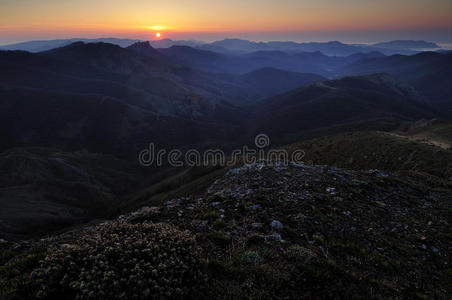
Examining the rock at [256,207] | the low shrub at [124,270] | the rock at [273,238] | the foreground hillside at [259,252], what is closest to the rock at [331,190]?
the foreground hillside at [259,252]

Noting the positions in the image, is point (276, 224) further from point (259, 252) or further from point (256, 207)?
point (259, 252)

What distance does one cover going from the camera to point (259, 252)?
7496 mm

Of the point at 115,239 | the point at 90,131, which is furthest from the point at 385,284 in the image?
the point at 90,131

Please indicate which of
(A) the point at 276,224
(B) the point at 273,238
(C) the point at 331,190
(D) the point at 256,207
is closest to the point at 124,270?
(B) the point at 273,238

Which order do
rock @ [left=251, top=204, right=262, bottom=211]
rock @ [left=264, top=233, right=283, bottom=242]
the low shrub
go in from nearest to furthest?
the low shrub, rock @ [left=264, top=233, right=283, bottom=242], rock @ [left=251, top=204, right=262, bottom=211]

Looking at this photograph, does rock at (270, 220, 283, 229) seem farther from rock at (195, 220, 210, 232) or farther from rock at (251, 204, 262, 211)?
rock at (195, 220, 210, 232)

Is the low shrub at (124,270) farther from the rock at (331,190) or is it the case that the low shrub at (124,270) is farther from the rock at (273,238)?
the rock at (331,190)

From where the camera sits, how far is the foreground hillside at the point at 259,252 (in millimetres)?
5344

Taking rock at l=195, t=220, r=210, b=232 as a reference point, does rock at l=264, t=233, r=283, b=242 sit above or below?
above

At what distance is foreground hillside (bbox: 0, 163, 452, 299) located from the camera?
5.34 m

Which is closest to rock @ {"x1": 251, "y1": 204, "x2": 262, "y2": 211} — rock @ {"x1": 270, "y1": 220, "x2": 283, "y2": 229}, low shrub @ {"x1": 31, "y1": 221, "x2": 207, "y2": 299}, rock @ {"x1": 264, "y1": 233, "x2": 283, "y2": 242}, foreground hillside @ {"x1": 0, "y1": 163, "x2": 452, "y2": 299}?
foreground hillside @ {"x1": 0, "y1": 163, "x2": 452, "y2": 299}

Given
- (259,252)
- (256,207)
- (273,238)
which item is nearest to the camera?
(259,252)

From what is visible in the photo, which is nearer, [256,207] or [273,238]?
[273,238]

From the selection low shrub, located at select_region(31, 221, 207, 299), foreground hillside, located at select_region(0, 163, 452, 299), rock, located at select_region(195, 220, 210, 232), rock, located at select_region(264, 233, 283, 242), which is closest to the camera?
low shrub, located at select_region(31, 221, 207, 299)
